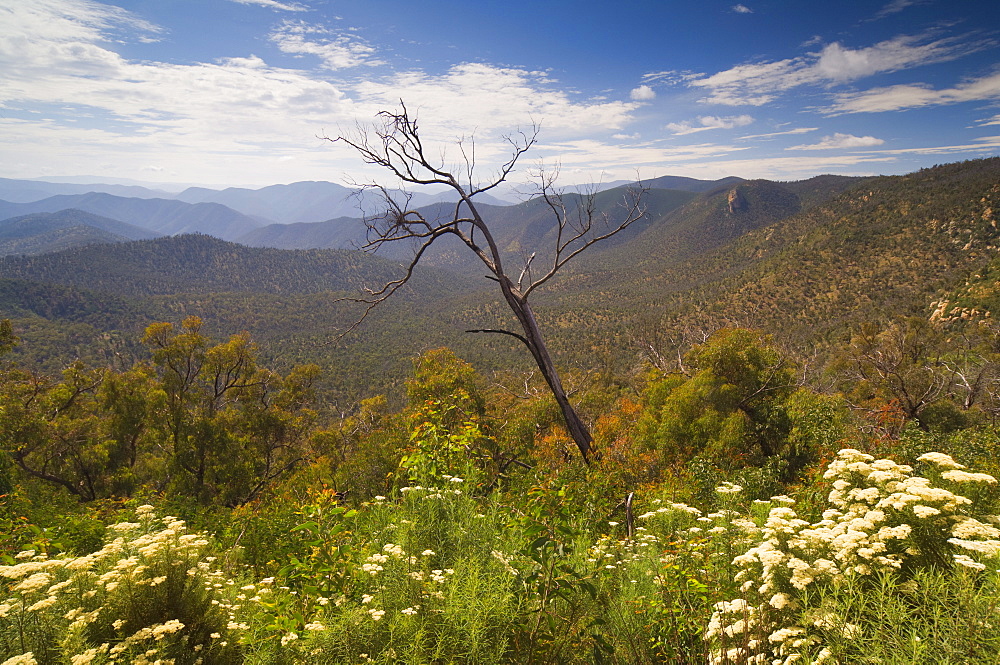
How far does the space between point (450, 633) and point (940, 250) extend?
64.8 m

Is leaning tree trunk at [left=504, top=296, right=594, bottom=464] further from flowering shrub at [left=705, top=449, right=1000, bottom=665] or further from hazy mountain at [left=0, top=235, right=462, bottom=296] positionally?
hazy mountain at [left=0, top=235, right=462, bottom=296]

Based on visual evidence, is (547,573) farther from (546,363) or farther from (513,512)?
(546,363)

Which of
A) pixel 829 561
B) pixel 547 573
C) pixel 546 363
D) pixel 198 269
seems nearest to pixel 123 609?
pixel 547 573

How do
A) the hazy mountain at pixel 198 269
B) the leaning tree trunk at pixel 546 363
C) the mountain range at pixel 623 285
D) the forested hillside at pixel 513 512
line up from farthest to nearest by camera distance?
1. the hazy mountain at pixel 198 269
2. the mountain range at pixel 623 285
3. the leaning tree trunk at pixel 546 363
4. the forested hillside at pixel 513 512

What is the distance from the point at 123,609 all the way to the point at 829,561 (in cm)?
422

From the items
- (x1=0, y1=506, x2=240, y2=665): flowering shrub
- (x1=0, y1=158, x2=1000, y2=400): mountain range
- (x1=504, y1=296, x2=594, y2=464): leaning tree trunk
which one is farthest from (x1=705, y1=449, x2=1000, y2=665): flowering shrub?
(x1=504, y1=296, x2=594, y2=464): leaning tree trunk

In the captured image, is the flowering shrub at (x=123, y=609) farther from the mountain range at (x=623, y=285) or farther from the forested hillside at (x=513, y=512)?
the mountain range at (x=623, y=285)

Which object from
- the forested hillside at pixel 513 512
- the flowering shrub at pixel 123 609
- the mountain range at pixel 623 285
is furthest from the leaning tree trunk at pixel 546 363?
the flowering shrub at pixel 123 609

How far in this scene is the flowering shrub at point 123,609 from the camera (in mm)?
2391

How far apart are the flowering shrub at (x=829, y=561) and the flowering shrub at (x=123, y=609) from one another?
9.68ft

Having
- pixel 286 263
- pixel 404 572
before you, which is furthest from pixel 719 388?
pixel 286 263

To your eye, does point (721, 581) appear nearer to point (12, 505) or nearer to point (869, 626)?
point (869, 626)

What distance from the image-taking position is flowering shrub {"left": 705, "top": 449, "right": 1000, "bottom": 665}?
84.7 inches

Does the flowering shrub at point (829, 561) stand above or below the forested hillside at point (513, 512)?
above
